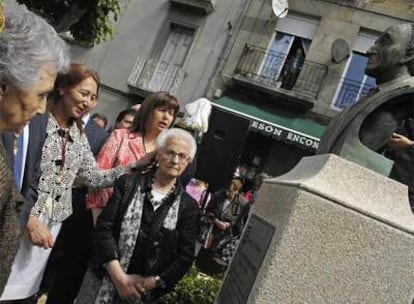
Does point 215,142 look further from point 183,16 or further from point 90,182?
point 183,16

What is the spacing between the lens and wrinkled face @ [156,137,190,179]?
274 cm

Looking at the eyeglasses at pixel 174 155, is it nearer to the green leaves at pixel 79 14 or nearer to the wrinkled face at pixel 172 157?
the wrinkled face at pixel 172 157

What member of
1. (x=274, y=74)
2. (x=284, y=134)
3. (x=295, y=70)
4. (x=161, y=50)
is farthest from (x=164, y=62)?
(x=284, y=134)

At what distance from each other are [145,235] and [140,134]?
0.80 meters

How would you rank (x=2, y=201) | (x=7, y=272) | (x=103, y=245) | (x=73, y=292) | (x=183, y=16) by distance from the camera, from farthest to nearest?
(x=183, y=16) → (x=73, y=292) → (x=103, y=245) → (x=7, y=272) → (x=2, y=201)

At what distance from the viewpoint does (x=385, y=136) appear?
7.83ft

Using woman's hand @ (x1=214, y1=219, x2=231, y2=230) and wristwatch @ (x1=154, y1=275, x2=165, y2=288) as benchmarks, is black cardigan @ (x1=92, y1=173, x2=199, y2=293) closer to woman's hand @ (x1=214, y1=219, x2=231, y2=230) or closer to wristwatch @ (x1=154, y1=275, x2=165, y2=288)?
wristwatch @ (x1=154, y1=275, x2=165, y2=288)

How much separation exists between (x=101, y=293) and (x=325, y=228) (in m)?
1.33

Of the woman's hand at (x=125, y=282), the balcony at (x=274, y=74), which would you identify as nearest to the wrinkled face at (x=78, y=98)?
the woman's hand at (x=125, y=282)

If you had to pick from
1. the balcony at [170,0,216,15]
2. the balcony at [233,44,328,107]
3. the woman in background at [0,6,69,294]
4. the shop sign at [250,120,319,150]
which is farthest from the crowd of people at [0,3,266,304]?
the balcony at [170,0,216,15]

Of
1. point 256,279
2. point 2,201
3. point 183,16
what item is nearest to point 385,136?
point 256,279

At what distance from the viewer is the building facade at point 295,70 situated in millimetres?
13375

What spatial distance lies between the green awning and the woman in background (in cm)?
1114

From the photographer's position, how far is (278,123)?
1341cm
